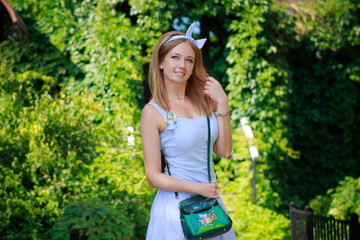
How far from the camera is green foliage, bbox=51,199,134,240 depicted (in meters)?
3.15

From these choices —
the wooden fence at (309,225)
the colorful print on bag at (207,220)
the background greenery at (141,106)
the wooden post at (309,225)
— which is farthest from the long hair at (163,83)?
the wooden post at (309,225)

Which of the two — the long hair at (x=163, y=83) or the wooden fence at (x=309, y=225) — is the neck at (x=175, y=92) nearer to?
the long hair at (x=163, y=83)

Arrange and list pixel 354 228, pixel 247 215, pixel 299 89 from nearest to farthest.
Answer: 1. pixel 354 228
2. pixel 247 215
3. pixel 299 89

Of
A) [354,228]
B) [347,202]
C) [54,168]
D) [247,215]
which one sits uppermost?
[54,168]

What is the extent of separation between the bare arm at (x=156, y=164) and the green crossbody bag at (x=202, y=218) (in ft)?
0.17

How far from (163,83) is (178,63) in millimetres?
144

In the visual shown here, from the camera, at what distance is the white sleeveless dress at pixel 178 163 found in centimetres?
172

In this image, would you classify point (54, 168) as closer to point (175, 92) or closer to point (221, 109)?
Answer: point (175, 92)

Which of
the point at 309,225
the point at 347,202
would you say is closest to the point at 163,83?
the point at 309,225

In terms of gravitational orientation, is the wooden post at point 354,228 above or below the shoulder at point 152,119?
below

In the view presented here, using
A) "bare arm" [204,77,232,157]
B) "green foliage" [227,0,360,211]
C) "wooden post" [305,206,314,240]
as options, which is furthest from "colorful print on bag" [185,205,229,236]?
"green foliage" [227,0,360,211]

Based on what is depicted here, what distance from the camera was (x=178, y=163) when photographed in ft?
5.77

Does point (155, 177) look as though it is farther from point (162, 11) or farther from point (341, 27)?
point (341, 27)

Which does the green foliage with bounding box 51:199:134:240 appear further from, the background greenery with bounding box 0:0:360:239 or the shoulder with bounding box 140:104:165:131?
the shoulder with bounding box 140:104:165:131
